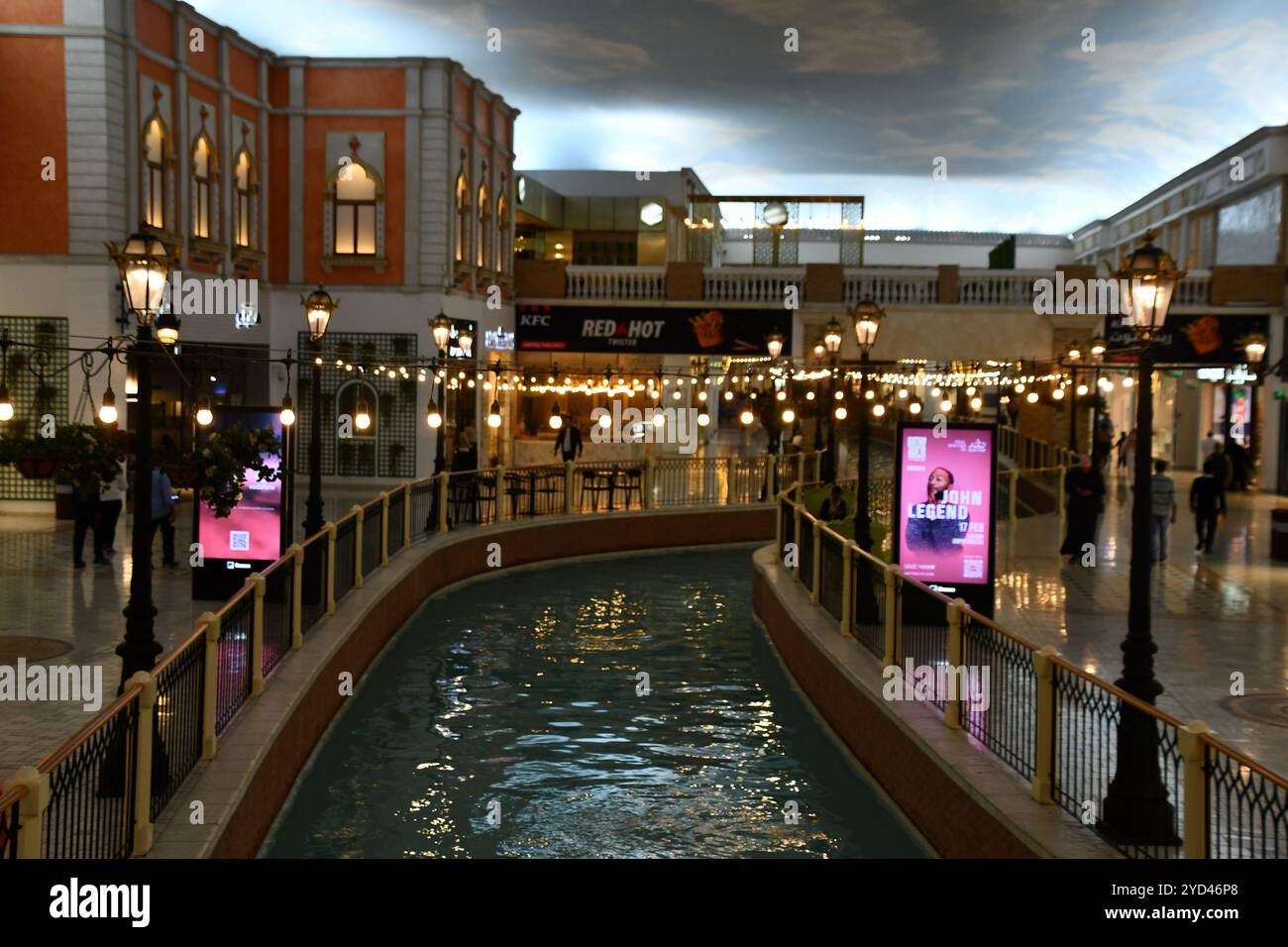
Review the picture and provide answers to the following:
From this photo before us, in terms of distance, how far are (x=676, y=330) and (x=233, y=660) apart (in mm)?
26315

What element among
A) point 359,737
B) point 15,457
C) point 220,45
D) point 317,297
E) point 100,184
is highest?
point 220,45

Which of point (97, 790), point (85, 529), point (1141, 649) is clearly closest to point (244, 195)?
point (85, 529)

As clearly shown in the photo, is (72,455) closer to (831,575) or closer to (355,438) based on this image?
(831,575)

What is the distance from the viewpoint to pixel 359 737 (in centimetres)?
1220

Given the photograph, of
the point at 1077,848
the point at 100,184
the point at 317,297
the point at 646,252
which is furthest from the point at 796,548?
the point at 646,252

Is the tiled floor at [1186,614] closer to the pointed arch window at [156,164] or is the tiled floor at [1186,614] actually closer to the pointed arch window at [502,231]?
the pointed arch window at [502,231]

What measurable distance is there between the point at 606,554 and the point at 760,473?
185 inches

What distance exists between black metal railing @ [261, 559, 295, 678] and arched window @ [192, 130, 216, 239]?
56.9 ft

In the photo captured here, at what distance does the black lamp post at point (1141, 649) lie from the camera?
293 inches

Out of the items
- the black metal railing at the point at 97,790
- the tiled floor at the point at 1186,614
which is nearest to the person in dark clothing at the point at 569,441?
the tiled floor at the point at 1186,614

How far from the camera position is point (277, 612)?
40.3 ft

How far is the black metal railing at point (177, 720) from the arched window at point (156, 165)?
1907cm
